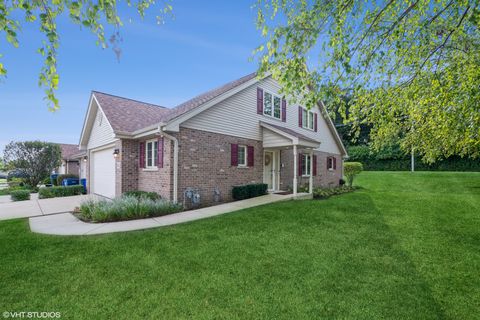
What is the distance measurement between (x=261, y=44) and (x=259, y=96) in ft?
23.9

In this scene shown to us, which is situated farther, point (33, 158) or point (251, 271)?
point (33, 158)

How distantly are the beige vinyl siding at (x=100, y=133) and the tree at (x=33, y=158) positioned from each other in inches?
251

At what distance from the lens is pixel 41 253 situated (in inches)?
173

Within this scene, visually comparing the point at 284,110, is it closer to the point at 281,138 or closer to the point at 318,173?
the point at 281,138

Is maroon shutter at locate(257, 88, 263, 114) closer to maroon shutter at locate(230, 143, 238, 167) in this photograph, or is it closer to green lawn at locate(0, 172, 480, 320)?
maroon shutter at locate(230, 143, 238, 167)

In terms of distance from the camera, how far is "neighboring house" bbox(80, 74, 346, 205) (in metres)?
8.77

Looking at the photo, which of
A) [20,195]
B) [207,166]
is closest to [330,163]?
[207,166]

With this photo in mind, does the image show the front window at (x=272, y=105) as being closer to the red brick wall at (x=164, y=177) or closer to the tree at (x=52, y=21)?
the red brick wall at (x=164, y=177)

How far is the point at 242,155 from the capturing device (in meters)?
11.0

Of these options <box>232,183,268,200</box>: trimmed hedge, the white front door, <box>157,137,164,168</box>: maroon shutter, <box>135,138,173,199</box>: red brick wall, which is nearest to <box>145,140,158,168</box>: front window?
<box>135,138,173,199</box>: red brick wall

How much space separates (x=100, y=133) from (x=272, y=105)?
979 centimetres

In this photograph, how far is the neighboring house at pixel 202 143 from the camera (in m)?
8.77

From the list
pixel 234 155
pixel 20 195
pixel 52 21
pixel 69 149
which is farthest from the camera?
pixel 69 149

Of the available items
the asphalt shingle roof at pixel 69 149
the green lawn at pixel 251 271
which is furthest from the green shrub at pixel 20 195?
the asphalt shingle roof at pixel 69 149
